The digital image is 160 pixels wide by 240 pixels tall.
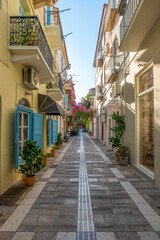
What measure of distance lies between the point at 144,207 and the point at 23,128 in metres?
4.47

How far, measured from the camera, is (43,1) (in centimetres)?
677

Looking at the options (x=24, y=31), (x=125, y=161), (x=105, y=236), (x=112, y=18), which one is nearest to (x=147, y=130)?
(x=125, y=161)

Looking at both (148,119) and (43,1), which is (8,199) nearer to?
(148,119)

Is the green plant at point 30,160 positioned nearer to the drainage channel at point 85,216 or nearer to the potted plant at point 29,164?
the potted plant at point 29,164

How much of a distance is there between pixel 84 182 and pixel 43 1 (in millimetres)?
6877

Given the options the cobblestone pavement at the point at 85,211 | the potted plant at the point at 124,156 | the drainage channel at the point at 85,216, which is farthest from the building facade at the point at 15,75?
the potted plant at the point at 124,156

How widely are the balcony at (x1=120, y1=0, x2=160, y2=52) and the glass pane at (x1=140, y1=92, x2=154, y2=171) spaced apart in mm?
1868

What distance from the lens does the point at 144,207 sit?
3686mm

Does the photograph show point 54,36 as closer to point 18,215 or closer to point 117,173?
point 117,173

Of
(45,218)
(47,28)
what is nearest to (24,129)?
(45,218)

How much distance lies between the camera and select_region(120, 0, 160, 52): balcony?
4.34 metres

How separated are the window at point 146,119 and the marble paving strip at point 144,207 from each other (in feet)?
4.19

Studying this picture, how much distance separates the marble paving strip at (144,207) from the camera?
3.11 metres

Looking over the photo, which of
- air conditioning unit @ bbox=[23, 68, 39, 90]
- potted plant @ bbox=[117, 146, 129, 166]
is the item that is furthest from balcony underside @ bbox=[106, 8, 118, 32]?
potted plant @ bbox=[117, 146, 129, 166]
